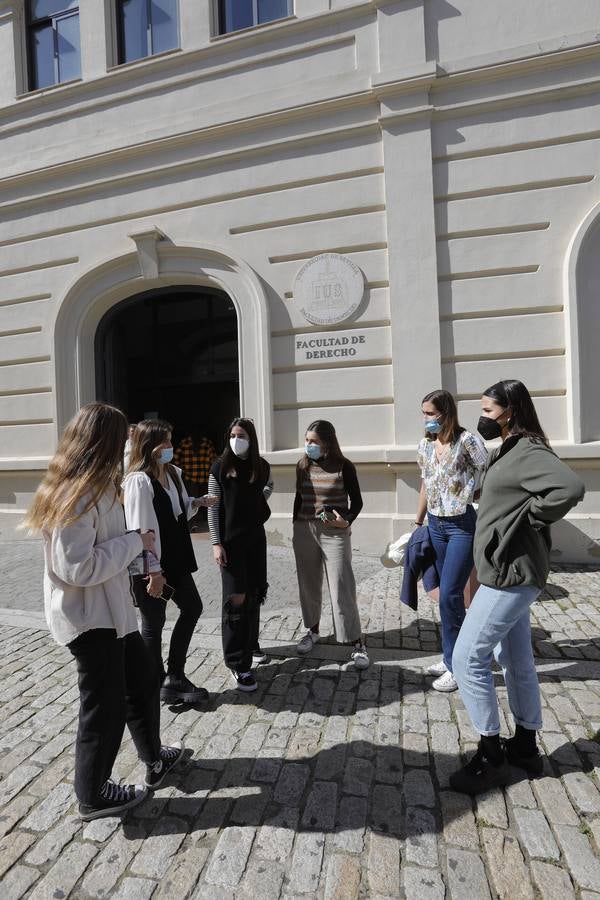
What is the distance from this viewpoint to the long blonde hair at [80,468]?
1.95 meters

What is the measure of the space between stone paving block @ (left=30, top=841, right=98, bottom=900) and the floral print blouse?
253 cm

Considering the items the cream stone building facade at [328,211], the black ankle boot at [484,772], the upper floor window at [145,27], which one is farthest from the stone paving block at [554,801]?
the upper floor window at [145,27]

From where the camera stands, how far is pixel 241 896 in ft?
5.90

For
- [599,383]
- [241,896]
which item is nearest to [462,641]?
[241,896]

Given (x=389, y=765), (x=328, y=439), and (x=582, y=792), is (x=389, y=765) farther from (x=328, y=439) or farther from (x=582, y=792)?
(x=328, y=439)

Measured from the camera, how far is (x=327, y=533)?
3662mm

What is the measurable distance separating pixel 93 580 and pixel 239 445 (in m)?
1.60

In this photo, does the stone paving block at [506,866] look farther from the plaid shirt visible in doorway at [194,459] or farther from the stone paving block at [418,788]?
the plaid shirt visible in doorway at [194,459]

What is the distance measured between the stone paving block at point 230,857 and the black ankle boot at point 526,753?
131 cm

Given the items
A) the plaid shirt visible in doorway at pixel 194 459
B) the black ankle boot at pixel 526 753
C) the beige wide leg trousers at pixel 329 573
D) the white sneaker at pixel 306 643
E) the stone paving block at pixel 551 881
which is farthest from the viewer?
the plaid shirt visible in doorway at pixel 194 459

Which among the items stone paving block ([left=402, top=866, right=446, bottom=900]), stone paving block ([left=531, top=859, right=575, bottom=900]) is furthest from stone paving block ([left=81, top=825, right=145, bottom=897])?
stone paving block ([left=531, top=859, right=575, bottom=900])

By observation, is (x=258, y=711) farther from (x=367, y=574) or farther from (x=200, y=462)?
(x=200, y=462)

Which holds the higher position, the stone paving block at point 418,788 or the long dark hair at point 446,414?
the long dark hair at point 446,414

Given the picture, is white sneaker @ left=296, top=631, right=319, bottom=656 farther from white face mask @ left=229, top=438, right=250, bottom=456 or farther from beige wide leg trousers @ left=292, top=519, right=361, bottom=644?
white face mask @ left=229, top=438, right=250, bottom=456
